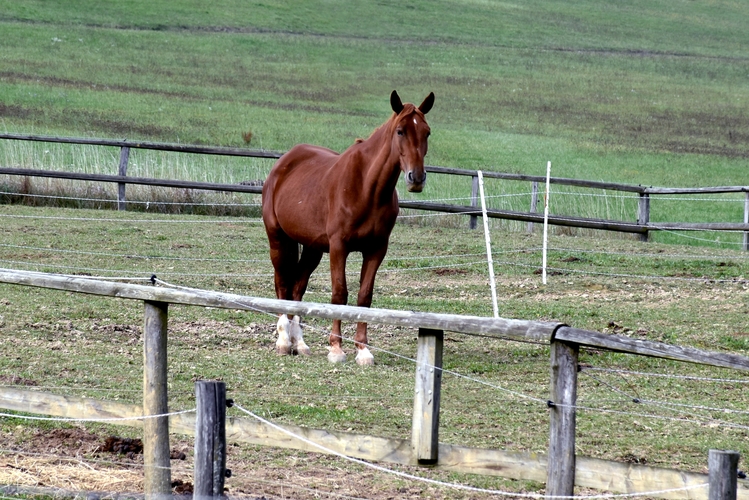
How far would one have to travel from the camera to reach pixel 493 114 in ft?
140

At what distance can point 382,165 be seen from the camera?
355 inches

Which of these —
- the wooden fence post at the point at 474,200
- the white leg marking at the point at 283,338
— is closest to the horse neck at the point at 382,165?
the white leg marking at the point at 283,338

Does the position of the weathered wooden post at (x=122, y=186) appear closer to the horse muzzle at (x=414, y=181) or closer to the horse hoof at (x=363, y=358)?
the horse hoof at (x=363, y=358)

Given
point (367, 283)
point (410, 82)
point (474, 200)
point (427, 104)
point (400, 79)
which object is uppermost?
point (400, 79)

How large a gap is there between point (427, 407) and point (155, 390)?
138 centimetres

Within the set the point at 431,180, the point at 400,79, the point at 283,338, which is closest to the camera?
the point at 283,338

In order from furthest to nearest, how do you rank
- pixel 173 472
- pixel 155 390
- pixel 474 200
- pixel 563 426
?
pixel 474 200 → pixel 173 472 → pixel 155 390 → pixel 563 426

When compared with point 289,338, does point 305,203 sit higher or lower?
higher

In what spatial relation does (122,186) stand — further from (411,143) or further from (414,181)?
(414,181)

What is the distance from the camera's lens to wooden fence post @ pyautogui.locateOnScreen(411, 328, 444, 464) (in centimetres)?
474

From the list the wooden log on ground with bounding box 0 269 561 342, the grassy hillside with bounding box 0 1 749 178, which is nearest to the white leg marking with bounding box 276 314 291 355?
the wooden log on ground with bounding box 0 269 561 342

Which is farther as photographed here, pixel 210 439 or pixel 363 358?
pixel 363 358

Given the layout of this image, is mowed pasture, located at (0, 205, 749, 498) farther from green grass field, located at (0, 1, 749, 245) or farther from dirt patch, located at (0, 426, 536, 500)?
green grass field, located at (0, 1, 749, 245)

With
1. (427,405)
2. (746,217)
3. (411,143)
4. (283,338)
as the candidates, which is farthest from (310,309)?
(746,217)
